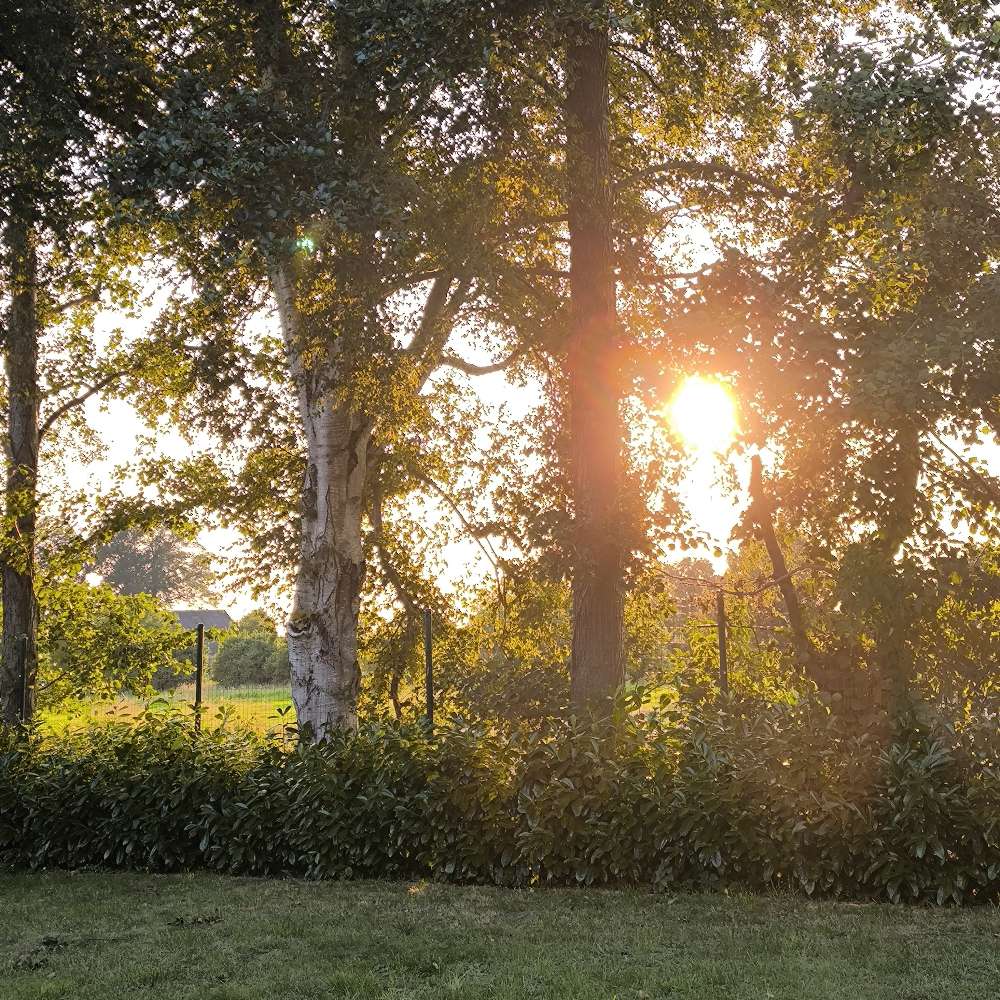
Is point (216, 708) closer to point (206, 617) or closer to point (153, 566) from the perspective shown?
point (206, 617)

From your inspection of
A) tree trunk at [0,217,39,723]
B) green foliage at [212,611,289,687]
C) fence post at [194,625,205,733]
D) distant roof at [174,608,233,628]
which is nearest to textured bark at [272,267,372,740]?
fence post at [194,625,205,733]

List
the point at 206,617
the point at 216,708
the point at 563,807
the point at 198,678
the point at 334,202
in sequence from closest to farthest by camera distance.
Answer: the point at 563,807
the point at 334,202
the point at 216,708
the point at 198,678
the point at 206,617

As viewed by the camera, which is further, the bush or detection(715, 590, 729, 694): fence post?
the bush

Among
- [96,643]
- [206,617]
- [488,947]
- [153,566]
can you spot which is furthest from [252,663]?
[153,566]

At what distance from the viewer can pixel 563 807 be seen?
7590 millimetres

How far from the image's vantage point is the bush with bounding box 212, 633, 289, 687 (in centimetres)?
2980

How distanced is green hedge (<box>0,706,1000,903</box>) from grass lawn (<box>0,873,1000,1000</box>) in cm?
36

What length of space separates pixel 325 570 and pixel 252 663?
20.6 meters

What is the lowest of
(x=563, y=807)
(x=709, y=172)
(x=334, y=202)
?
(x=563, y=807)

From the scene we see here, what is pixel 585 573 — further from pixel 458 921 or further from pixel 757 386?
pixel 458 921

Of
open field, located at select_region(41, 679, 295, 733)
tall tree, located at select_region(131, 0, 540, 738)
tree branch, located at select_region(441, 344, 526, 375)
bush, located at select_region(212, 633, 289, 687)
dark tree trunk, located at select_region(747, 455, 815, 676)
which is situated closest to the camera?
tall tree, located at select_region(131, 0, 540, 738)

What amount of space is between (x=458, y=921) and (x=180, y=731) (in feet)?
14.0

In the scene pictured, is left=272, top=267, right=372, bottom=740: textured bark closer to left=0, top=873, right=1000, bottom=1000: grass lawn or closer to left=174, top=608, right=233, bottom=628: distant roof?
left=0, top=873, right=1000, bottom=1000: grass lawn

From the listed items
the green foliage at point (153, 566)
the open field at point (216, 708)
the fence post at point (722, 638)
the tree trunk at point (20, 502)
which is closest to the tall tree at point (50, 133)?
the tree trunk at point (20, 502)
